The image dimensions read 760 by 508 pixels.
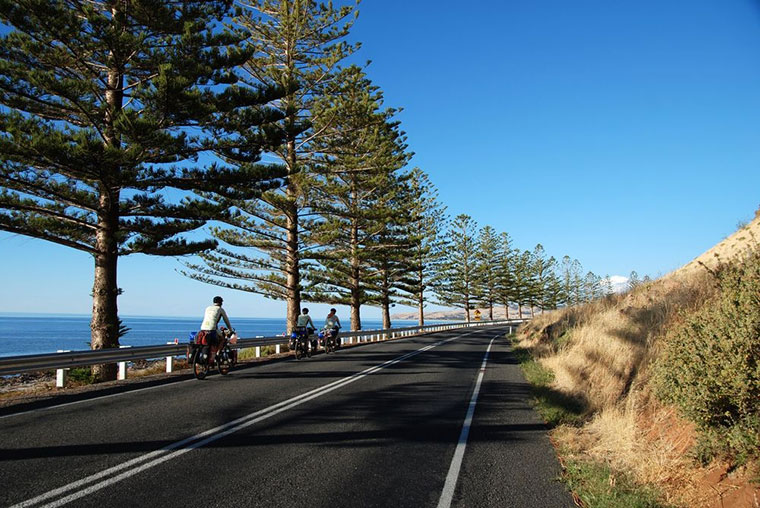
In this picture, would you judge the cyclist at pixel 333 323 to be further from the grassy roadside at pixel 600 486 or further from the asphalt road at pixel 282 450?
the grassy roadside at pixel 600 486

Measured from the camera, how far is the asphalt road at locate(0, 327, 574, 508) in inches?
176

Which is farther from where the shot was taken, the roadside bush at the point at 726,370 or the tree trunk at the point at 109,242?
the tree trunk at the point at 109,242

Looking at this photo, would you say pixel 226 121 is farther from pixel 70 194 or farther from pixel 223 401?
pixel 223 401

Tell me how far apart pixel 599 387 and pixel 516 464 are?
365 centimetres

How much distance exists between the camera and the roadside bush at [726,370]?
4.21m

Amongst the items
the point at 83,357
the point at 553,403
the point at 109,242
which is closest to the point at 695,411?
the point at 553,403

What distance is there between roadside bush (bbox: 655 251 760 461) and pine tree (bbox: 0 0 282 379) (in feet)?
44.2

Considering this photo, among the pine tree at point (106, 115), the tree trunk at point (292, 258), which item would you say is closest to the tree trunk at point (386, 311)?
the tree trunk at point (292, 258)

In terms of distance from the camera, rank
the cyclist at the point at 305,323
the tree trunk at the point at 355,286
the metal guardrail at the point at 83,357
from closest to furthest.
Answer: the metal guardrail at the point at 83,357
the cyclist at the point at 305,323
the tree trunk at the point at 355,286

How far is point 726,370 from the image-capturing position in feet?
14.3

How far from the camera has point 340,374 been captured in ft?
42.3

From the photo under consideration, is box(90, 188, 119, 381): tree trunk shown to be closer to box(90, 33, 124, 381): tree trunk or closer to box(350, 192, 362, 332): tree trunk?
box(90, 33, 124, 381): tree trunk

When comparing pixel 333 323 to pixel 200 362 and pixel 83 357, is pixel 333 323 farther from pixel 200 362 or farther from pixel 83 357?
pixel 83 357

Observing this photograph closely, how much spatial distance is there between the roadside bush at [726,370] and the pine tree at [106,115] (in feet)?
44.2
